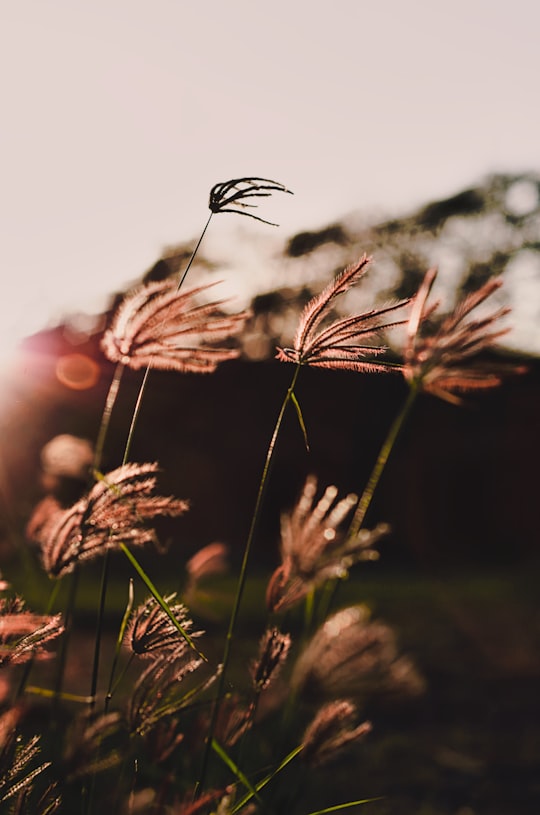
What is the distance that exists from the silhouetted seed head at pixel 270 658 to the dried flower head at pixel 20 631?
1.22 feet

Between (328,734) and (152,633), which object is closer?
(152,633)

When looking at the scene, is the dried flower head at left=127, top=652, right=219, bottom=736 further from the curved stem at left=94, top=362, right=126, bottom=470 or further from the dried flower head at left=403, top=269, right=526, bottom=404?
the dried flower head at left=403, top=269, right=526, bottom=404

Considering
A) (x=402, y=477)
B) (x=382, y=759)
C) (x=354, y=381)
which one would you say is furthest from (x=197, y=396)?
(x=382, y=759)

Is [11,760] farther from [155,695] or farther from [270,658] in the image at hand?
[270,658]

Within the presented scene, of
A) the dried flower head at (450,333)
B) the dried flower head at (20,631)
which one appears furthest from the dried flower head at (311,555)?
the dried flower head at (20,631)

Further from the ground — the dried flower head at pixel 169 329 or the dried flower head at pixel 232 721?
the dried flower head at pixel 169 329

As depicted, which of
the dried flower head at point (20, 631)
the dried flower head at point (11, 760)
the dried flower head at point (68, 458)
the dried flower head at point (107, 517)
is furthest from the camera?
the dried flower head at point (68, 458)

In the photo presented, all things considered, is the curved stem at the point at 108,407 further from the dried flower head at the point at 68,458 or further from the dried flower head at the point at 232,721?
the dried flower head at the point at 68,458

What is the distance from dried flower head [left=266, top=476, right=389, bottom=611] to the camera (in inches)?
48.3

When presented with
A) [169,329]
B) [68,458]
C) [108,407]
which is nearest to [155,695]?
[108,407]

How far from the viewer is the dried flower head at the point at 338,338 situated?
3.91ft

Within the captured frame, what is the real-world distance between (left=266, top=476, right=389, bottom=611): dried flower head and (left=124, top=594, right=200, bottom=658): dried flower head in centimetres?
26

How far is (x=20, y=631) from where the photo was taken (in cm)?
91

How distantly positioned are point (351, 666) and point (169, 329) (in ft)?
2.40
